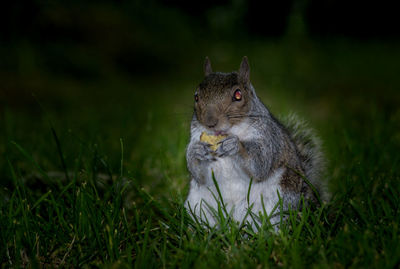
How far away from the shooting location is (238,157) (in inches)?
77.0

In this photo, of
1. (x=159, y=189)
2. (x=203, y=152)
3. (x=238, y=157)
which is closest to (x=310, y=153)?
(x=238, y=157)

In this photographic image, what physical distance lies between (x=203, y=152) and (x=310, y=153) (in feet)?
2.34

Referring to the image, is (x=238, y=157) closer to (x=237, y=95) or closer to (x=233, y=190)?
(x=233, y=190)

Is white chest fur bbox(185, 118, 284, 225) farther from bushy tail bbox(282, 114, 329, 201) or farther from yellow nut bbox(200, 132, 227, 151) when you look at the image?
bushy tail bbox(282, 114, 329, 201)

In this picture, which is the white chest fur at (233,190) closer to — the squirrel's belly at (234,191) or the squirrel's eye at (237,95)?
the squirrel's belly at (234,191)

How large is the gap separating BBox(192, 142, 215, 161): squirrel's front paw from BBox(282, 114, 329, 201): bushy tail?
0.57 m

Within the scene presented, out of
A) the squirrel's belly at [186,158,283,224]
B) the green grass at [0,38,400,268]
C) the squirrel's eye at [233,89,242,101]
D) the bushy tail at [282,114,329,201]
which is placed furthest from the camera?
the bushy tail at [282,114,329,201]

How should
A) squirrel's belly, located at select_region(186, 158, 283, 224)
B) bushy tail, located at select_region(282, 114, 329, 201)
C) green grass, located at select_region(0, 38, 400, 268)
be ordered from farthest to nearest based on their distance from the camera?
1. bushy tail, located at select_region(282, 114, 329, 201)
2. squirrel's belly, located at select_region(186, 158, 283, 224)
3. green grass, located at select_region(0, 38, 400, 268)

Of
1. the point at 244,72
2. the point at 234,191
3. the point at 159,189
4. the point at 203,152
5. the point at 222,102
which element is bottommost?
the point at 159,189

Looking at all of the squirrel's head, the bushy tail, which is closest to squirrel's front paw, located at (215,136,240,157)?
the squirrel's head

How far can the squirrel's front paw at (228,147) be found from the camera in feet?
6.25

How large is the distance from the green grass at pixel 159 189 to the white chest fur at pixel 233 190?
0.10m

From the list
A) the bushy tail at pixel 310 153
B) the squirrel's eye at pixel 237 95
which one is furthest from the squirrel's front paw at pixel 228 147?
the bushy tail at pixel 310 153

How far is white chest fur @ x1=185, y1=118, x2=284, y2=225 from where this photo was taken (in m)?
1.90
